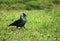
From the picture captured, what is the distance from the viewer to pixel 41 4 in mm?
28344

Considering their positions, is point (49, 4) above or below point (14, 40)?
below

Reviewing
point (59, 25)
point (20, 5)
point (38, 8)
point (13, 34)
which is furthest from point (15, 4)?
point (13, 34)

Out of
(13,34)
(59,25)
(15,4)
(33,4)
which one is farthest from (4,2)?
(13,34)

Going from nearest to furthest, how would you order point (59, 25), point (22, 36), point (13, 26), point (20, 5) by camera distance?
point (22, 36)
point (13, 26)
point (59, 25)
point (20, 5)

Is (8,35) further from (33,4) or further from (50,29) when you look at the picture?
(33,4)

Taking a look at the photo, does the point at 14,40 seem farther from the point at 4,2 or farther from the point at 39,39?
the point at 4,2

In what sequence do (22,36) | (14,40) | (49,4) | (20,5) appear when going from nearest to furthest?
(14,40) → (22,36) → (20,5) → (49,4)

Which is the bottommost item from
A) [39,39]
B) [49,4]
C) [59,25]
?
[49,4]

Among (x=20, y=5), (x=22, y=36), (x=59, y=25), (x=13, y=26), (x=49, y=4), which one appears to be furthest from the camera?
(x=49, y=4)

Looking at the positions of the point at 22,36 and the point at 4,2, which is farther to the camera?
the point at 4,2

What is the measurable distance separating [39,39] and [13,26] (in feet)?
11.0

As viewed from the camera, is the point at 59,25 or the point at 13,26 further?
the point at 59,25

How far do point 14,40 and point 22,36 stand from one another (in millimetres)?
910

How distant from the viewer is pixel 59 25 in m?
17.2
